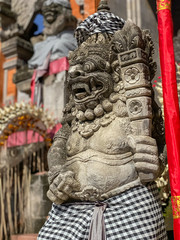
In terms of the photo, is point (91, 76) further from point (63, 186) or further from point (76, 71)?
point (63, 186)

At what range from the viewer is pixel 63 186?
2297mm

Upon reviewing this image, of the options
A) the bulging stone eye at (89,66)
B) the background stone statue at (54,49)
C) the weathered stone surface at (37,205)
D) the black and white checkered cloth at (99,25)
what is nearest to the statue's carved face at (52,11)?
the background stone statue at (54,49)

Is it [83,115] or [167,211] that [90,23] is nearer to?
[83,115]

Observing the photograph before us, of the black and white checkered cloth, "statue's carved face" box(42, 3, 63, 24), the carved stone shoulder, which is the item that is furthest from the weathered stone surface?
"statue's carved face" box(42, 3, 63, 24)

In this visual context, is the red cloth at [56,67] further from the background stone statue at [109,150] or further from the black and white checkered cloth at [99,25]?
the background stone statue at [109,150]

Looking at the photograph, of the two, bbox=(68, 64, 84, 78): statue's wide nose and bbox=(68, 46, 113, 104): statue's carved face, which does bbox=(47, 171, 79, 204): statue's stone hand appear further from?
bbox=(68, 64, 84, 78): statue's wide nose

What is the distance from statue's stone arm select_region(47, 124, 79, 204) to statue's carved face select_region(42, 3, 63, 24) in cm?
494

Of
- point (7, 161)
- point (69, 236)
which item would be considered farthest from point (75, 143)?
point (7, 161)

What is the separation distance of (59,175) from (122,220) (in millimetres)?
596

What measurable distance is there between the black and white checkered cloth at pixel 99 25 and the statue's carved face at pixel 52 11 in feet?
14.4

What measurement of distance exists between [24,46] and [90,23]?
24.5 ft

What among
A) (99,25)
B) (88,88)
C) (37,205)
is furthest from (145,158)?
(37,205)

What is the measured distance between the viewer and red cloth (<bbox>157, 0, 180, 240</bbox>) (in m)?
2.13

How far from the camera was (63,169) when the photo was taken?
2428mm
